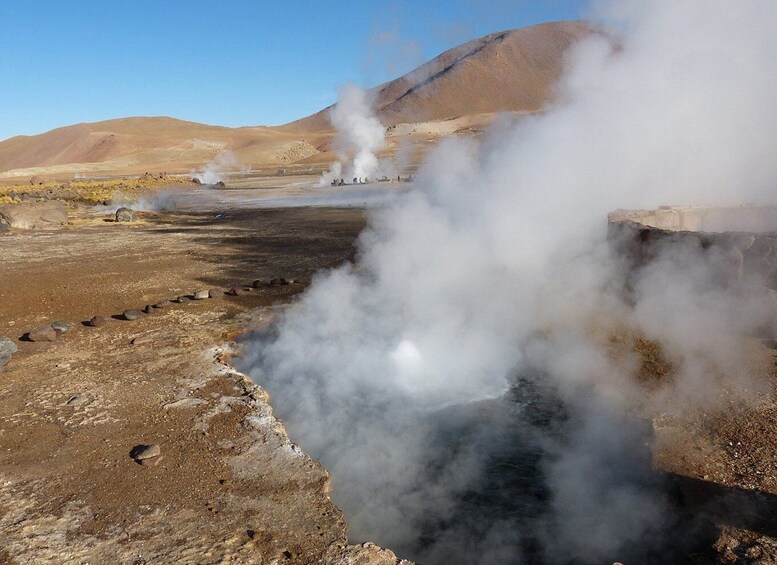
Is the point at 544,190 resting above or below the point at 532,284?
above

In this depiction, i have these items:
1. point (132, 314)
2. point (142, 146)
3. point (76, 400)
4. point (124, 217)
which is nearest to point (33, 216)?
point (124, 217)

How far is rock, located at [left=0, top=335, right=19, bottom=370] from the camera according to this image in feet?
16.8

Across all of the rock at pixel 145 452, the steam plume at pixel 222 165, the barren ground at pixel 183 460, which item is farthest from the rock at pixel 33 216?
the steam plume at pixel 222 165

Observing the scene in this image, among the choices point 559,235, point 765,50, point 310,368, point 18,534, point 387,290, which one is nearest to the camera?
point 18,534

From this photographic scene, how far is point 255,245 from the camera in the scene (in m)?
12.1

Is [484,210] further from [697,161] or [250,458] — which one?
[250,458]

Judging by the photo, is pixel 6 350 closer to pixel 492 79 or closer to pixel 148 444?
pixel 148 444

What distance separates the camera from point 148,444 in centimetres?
369

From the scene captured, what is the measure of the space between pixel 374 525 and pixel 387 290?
3857mm

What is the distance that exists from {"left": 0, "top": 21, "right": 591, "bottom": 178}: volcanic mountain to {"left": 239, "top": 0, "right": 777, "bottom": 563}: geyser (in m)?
53.2

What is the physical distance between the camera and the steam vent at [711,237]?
5.23 meters

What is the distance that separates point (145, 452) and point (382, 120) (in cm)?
8983

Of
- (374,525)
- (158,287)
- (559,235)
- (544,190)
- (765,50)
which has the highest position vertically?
(765,50)

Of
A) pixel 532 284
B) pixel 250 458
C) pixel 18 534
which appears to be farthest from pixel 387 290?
pixel 18 534
